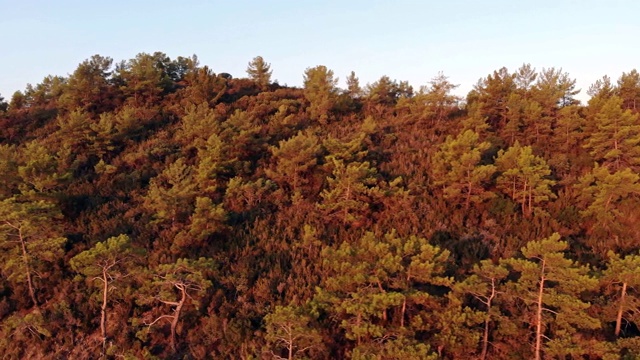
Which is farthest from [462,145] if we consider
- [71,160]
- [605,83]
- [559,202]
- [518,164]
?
[71,160]

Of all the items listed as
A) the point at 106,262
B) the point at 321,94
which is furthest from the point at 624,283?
the point at 321,94

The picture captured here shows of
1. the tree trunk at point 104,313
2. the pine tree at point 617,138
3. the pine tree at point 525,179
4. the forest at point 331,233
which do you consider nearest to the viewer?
the forest at point 331,233

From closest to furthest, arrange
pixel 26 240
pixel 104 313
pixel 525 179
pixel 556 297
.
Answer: pixel 556 297, pixel 104 313, pixel 26 240, pixel 525 179

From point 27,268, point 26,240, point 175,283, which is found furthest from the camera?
point 26,240

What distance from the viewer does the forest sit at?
10.6 metres

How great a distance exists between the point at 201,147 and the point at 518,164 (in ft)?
50.9

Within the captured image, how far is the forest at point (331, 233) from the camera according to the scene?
1061cm

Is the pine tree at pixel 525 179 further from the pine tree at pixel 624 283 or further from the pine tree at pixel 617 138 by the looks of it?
the pine tree at pixel 624 283

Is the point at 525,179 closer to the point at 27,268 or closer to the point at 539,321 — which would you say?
the point at 539,321

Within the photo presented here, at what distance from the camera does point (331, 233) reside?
1670cm

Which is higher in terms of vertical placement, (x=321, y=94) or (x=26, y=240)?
(x=321, y=94)

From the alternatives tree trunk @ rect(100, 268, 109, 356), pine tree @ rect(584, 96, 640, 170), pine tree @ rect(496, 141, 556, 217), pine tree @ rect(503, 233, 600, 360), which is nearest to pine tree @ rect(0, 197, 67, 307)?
tree trunk @ rect(100, 268, 109, 356)

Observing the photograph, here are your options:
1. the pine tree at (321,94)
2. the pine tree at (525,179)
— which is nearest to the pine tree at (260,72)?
the pine tree at (321,94)

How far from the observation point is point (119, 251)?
39.3 feet
